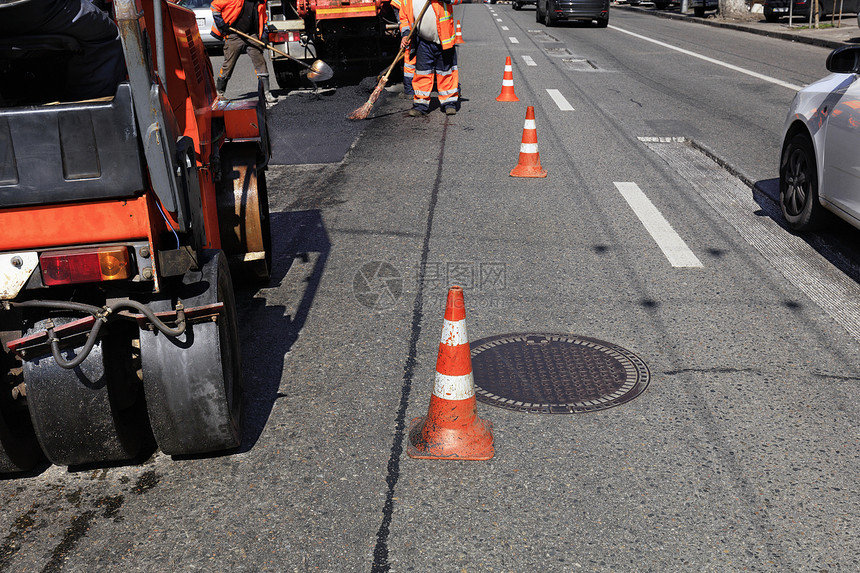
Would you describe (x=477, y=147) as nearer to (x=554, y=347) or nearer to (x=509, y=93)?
(x=509, y=93)

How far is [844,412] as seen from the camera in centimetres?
431

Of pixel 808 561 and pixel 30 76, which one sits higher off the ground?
pixel 30 76

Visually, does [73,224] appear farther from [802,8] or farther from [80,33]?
[802,8]

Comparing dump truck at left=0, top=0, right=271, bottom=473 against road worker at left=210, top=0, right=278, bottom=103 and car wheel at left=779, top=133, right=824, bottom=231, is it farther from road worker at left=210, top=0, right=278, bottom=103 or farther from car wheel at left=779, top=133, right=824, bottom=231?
road worker at left=210, top=0, right=278, bottom=103

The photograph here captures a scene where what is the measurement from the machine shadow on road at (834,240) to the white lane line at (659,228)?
38.7 inches

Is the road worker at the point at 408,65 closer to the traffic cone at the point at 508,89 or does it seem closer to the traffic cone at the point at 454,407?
the traffic cone at the point at 508,89

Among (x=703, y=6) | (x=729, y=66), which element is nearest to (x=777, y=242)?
(x=729, y=66)

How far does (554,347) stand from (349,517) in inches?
77.2

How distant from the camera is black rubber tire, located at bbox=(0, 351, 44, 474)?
3691 millimetres

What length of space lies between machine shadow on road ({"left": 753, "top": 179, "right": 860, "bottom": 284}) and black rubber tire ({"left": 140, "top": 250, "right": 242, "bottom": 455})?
464cm

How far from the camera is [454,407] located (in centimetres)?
399

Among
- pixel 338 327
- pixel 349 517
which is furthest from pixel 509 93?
pixel 349 517

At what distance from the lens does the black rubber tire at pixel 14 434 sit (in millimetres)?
3691
